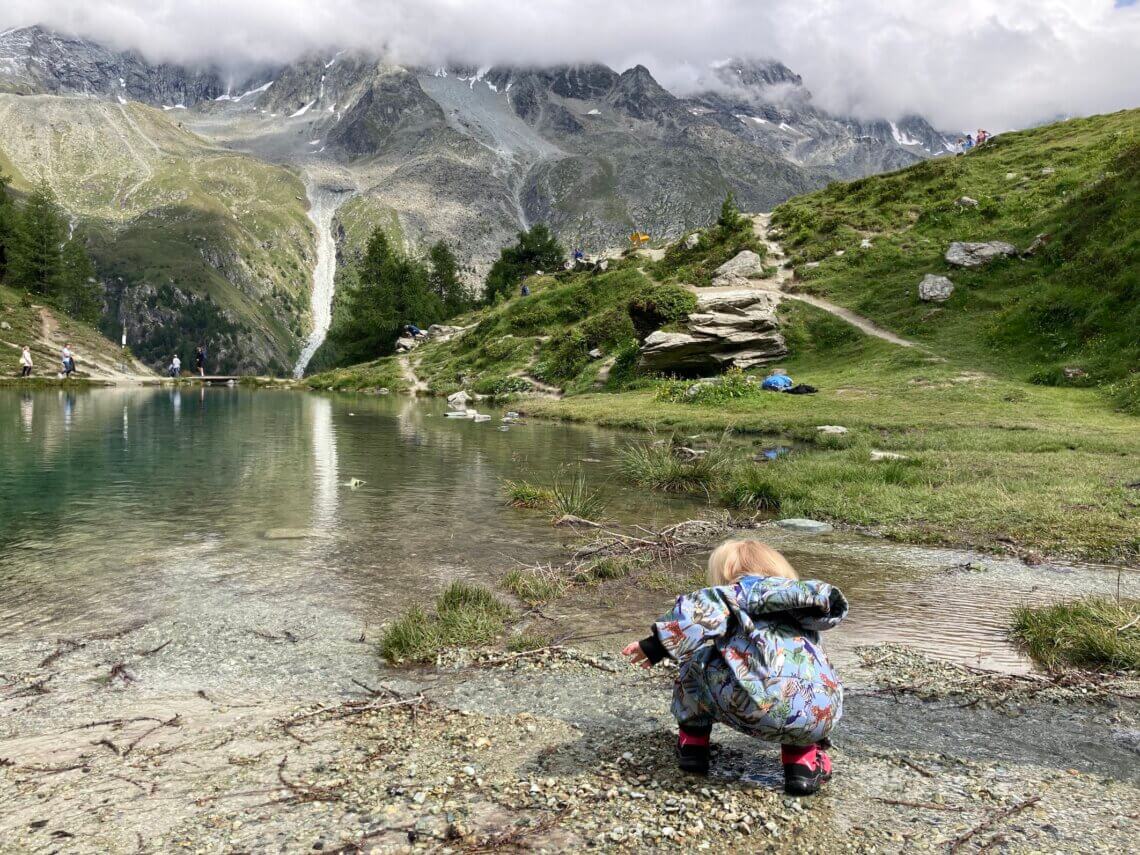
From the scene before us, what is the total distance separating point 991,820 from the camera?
473 cm

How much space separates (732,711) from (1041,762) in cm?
264

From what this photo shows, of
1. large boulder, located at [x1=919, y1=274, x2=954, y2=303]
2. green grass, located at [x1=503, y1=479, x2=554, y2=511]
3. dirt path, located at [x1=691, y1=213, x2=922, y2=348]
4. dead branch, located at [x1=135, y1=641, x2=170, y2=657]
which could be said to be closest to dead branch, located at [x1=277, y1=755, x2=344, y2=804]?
dead branch, located at [x1=135, y1=641, x2=170, y2=657]

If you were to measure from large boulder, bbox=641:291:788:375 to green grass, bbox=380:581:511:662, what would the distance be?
37.2m

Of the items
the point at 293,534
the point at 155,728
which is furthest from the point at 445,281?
the point at 155,728

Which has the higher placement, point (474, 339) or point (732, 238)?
point (732, 238)

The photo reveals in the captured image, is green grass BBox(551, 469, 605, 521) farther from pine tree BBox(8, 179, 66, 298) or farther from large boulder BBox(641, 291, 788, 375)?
pine tree BBox(8, 179, 66, 298)

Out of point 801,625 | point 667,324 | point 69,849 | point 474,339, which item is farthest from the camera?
point 474,339

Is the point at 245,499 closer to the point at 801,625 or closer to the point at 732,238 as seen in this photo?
the point at 801,625

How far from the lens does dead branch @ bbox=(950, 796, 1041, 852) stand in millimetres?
4488

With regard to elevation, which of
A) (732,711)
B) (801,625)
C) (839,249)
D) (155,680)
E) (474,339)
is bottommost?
(155,680)

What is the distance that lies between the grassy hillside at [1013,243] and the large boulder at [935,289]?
1.81 ft

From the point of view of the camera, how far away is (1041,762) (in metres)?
5.66

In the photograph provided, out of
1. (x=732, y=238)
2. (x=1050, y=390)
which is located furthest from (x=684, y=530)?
(x=732, y=238)

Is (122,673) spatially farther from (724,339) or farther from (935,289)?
(935,289)
